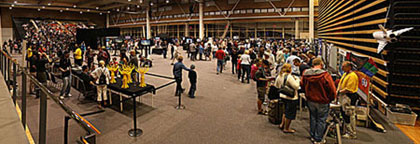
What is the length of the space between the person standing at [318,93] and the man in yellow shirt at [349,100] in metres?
0.75

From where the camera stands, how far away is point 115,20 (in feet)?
149

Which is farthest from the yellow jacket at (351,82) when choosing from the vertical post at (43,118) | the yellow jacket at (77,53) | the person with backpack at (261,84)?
the yellow jacket at (77,53)

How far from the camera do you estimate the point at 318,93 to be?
3814 mm

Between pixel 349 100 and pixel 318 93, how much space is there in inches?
45.1

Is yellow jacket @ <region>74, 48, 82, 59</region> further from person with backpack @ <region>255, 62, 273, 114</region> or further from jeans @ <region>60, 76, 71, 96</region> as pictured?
person with backpack @ <region>255, 62, 273, 114</region>

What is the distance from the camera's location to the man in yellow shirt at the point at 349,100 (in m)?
4.38

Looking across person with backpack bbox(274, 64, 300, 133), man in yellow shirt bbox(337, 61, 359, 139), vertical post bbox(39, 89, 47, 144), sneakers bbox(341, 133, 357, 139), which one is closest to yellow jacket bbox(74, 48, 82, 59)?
vertical post bbox(39, 89, 47, 144)

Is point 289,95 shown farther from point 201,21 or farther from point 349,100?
point 201,21

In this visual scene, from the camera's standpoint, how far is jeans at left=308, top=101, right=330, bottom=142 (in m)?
3.89

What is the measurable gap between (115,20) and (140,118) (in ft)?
146

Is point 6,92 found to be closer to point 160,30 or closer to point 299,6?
point 299,6

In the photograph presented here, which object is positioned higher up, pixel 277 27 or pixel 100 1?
pixel 100 1

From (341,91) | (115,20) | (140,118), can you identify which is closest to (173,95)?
(140,118)

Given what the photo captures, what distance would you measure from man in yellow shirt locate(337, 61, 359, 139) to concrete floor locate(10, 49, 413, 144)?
23 centimetres
